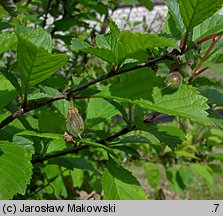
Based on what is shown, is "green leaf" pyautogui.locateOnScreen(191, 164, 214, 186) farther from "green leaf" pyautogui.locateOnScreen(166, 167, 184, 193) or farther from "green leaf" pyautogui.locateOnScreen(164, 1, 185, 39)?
"green leaf" pyautogui.locateOnScreen(164, 1, 185, 39)

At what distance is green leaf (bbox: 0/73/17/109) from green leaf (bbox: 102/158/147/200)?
352mm

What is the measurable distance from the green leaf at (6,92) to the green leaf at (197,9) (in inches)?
18.9

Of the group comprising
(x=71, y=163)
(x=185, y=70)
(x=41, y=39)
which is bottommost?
(x=71, y=163)

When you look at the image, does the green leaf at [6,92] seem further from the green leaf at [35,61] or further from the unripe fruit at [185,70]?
the unripe fruit at [185,70]

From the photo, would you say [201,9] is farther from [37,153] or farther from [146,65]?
[37,153]

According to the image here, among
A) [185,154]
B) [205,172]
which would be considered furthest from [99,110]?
[205,172]

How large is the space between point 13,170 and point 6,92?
0.23 m

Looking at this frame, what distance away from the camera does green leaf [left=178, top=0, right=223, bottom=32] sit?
102 centimetres

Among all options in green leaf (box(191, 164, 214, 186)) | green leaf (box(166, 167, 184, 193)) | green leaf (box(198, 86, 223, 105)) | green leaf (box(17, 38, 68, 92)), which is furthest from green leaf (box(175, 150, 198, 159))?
green leaf (box(17, 38, 68, 92))

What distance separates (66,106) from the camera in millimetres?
1444

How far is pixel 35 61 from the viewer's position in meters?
1.03

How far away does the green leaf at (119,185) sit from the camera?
4.30 ft

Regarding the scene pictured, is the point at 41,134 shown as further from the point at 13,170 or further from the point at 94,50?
the point at 94,50

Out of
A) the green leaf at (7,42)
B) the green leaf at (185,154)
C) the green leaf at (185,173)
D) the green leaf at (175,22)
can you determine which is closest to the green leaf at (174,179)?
the green leaf at (185,173)
